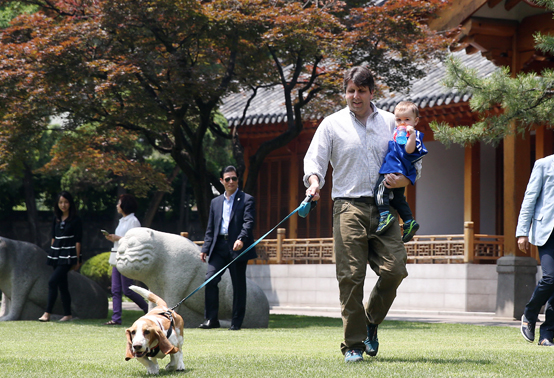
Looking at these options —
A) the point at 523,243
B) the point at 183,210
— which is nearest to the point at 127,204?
the point at 523,243

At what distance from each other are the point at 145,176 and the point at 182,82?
5438 mm

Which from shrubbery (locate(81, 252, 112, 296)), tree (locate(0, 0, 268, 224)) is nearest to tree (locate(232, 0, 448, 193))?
tree (locate(0, 0, 268, 224))

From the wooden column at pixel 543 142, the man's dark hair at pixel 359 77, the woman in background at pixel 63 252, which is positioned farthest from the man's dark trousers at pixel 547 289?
the wooden column at pixel 543 142

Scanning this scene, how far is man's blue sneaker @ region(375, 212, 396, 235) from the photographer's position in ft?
15.3

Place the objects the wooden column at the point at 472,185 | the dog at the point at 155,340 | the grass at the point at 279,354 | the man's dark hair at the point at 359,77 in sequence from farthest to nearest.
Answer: the wooden column at the point at 472,185, the man's dark hair at the point at 359,77, the grass at the point at 279,354, the dog at the point at 155,340

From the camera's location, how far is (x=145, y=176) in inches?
617

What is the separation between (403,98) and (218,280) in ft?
25.7

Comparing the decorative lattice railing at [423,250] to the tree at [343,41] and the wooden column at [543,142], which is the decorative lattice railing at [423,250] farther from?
the tree at [343,41]

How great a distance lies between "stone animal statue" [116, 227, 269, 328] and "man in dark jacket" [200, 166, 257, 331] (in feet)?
0.87

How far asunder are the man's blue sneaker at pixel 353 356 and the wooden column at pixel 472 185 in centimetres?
1040

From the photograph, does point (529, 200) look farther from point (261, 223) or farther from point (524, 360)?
point (261, 223)

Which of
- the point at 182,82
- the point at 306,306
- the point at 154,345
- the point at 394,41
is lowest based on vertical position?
the point at 306,306

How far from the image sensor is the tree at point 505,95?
316 inches

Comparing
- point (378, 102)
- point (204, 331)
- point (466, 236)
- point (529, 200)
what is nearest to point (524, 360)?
point (529, 200)
